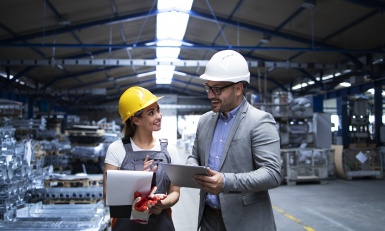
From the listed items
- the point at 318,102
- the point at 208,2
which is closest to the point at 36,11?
the point at 208,2

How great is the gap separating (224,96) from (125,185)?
803mm

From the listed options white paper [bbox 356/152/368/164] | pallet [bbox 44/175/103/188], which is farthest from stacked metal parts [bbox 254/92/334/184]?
pallet [bbox 44/175/103/188]

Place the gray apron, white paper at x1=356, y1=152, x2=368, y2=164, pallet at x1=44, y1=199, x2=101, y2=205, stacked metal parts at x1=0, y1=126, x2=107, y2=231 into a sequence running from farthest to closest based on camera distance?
white paper at x1=356, y1=152, x2=368, y2=164
pallet at x1=44, y1=199, x2=101, y2=205
stacked metal parts at x1=0, y1=126, x2=107, y2=231
the gray apron

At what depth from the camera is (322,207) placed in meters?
7.41

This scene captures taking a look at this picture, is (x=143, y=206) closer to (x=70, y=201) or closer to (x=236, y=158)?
(x=236, y=158)

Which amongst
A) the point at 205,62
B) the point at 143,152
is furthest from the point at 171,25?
the point at 143,152

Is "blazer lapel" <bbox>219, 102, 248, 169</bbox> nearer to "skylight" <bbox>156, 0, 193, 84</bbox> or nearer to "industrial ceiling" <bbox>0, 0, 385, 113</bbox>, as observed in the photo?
"industrial ceiling" <bbox>0, 0, 385, 113</bbox>

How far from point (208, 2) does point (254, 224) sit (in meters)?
10.2

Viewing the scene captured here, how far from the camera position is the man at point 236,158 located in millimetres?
1966

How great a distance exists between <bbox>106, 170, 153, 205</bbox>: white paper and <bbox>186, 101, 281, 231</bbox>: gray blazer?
463 mm

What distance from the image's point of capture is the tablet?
1.92 m

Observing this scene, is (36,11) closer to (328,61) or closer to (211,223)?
(211,223)

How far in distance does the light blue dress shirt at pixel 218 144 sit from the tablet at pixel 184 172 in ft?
0.63

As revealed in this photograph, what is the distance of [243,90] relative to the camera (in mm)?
2305
